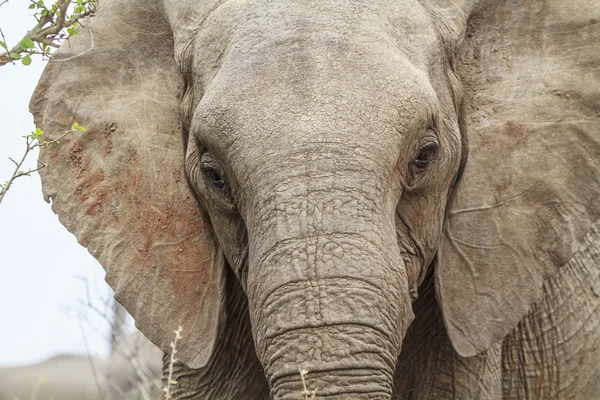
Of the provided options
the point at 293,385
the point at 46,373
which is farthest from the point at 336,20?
the point at 46,373

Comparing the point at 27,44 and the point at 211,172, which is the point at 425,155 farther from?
the point at 27,44

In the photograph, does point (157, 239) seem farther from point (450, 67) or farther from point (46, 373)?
point (46, 373)

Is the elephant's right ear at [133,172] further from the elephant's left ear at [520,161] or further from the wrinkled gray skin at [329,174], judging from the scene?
the elephant's left ear at [520,161]

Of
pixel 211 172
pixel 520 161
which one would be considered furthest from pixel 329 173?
pixel 520 161

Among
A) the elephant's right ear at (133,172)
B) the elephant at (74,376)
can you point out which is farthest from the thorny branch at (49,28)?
the elephant at (74,376)

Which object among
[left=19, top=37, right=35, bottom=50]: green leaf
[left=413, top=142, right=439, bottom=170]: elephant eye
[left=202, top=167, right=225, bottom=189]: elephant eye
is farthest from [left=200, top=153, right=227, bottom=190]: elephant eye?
[left=19, top=37, right=35, bottom=50]: green leaf

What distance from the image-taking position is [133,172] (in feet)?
18.1

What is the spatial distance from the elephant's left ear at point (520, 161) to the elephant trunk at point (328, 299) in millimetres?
736

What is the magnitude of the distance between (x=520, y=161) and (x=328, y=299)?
125 centimetres

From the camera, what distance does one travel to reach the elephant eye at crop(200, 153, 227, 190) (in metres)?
4.94

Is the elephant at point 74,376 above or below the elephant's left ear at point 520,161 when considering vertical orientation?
below

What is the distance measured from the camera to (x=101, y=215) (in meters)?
5.57

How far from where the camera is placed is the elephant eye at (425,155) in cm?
486

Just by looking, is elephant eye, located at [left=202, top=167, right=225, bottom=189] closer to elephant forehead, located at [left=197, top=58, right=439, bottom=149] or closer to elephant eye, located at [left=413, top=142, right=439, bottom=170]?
elephant forehead, located at [left=197, top=58, right=439, bottom=149]
